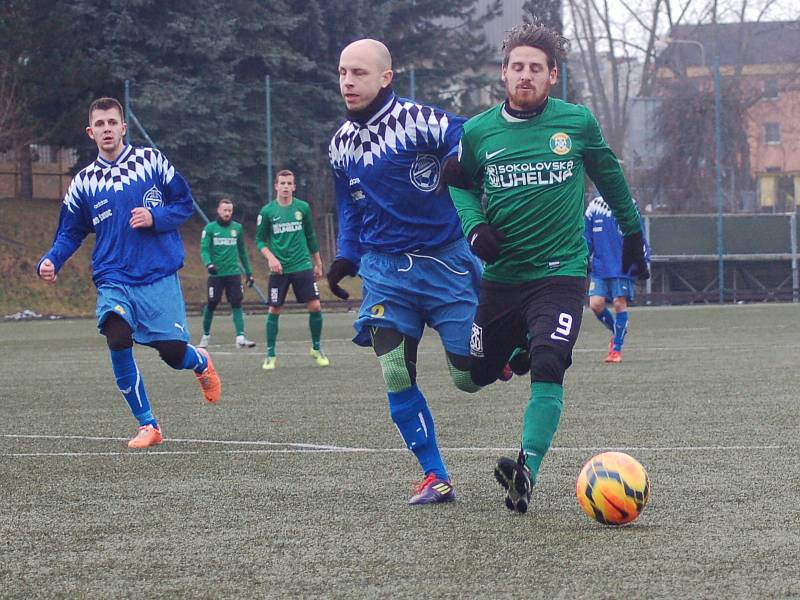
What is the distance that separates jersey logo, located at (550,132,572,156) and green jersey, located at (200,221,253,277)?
14.1 metres

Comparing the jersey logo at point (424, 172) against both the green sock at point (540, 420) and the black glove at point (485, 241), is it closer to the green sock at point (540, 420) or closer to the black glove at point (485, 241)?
the black glove at point (485, 241)

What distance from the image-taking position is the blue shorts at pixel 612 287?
Result: 15586mm

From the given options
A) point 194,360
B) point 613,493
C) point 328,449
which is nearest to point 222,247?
point 194,360

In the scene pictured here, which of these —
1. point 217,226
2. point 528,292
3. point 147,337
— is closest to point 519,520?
point 528,292

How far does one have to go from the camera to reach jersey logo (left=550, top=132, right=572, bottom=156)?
5.91m

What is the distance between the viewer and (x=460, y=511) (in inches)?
224

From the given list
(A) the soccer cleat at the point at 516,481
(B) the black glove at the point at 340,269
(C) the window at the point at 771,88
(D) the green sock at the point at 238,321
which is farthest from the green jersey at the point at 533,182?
(C) the window at the point at 771,88

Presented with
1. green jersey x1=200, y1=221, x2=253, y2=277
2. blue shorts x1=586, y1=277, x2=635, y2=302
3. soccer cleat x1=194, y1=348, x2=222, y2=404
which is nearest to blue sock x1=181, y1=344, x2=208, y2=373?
soccer cleat x1=194, y1=348, x2=222, y2=404

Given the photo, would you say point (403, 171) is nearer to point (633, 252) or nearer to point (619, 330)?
point (633, 252)

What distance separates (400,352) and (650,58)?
4822cm

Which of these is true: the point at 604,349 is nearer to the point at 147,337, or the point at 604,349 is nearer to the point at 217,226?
the point at 217,226

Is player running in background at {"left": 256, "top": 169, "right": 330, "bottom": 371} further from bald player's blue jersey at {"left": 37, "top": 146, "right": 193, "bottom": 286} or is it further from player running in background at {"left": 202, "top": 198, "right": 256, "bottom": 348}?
bald player's blue jersey at {"left": 37, "top": 146, "right": 193, "bottom": 286}

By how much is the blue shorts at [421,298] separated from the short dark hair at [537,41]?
3.13 feet

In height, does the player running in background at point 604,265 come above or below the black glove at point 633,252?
below
